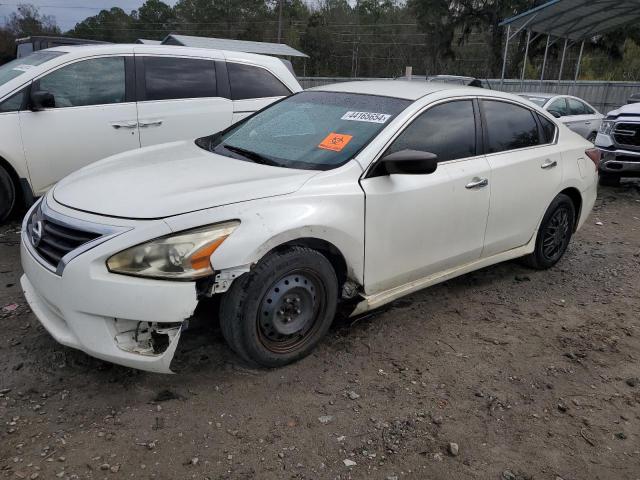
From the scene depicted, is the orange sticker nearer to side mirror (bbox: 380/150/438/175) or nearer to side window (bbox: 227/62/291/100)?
side mirror (bbox: 380/150/438/175)

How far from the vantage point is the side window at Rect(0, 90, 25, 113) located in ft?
16.0

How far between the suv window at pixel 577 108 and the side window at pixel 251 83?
8.36 m

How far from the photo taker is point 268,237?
106 inches

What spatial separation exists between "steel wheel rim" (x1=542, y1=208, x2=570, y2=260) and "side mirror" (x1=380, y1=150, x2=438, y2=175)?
2034 millimetres

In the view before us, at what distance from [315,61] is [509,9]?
82.1 feet

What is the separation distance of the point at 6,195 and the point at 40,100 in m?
0.97

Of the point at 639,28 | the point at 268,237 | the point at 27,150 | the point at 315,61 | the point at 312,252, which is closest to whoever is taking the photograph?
the point at 268,237

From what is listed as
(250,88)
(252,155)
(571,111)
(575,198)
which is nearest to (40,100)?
(250,88)

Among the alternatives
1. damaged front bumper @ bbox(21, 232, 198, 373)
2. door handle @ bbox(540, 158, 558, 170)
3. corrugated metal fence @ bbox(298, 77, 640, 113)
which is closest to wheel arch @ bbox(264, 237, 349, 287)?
damaged front bumper @ bbox(21, 232, 198, 373)

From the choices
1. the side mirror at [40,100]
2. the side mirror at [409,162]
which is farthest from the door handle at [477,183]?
the side mirror at [40,100]

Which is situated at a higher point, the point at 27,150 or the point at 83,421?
the point at 27,150

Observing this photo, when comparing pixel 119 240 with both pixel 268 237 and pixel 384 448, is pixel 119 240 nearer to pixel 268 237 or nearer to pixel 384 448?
pixel 268 237

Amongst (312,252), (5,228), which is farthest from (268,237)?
(5,228)

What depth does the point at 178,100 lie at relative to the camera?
5801 mm
